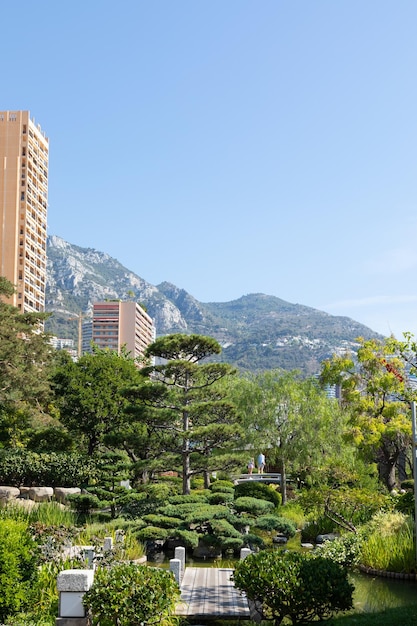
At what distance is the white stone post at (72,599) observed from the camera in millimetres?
7043

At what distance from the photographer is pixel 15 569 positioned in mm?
7594

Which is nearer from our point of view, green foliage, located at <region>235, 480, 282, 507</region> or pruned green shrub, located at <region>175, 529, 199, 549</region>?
pruned green shrub, located at <region>175, 529, 199, 549</region>

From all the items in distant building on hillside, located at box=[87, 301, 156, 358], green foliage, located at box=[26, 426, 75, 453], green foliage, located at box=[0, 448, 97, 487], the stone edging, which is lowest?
the stone edging

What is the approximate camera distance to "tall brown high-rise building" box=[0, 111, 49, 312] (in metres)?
64.7

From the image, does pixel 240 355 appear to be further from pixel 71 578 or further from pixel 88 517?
pixel 71 578

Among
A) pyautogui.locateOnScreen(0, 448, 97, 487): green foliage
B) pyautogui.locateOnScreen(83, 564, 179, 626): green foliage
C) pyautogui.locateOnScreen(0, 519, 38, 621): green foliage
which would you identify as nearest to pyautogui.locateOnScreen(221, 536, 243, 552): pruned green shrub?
pyautogui.locateOnScreen(0, 448, 97, 487): green foliage

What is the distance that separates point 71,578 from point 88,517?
11275mm

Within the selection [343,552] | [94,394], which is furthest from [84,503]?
[343,552]

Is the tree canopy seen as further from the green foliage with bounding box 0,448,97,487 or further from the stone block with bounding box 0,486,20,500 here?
the stone block with bounding box 0,486,20,500

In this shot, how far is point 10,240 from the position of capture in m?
64.9

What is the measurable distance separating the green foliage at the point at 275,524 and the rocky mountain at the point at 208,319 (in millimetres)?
120823

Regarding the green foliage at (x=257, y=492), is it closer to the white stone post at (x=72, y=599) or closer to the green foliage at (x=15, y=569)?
the green foliage at (x=15, y=569)

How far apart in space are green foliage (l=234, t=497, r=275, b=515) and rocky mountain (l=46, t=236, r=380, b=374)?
392 feet

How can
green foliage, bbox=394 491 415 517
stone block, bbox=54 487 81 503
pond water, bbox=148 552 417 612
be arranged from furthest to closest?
1. stone block, bbox=54 487 81 503
2. green foliage, bbox=394 491 415 517
3. pond water, bbox=148 552 417 612
